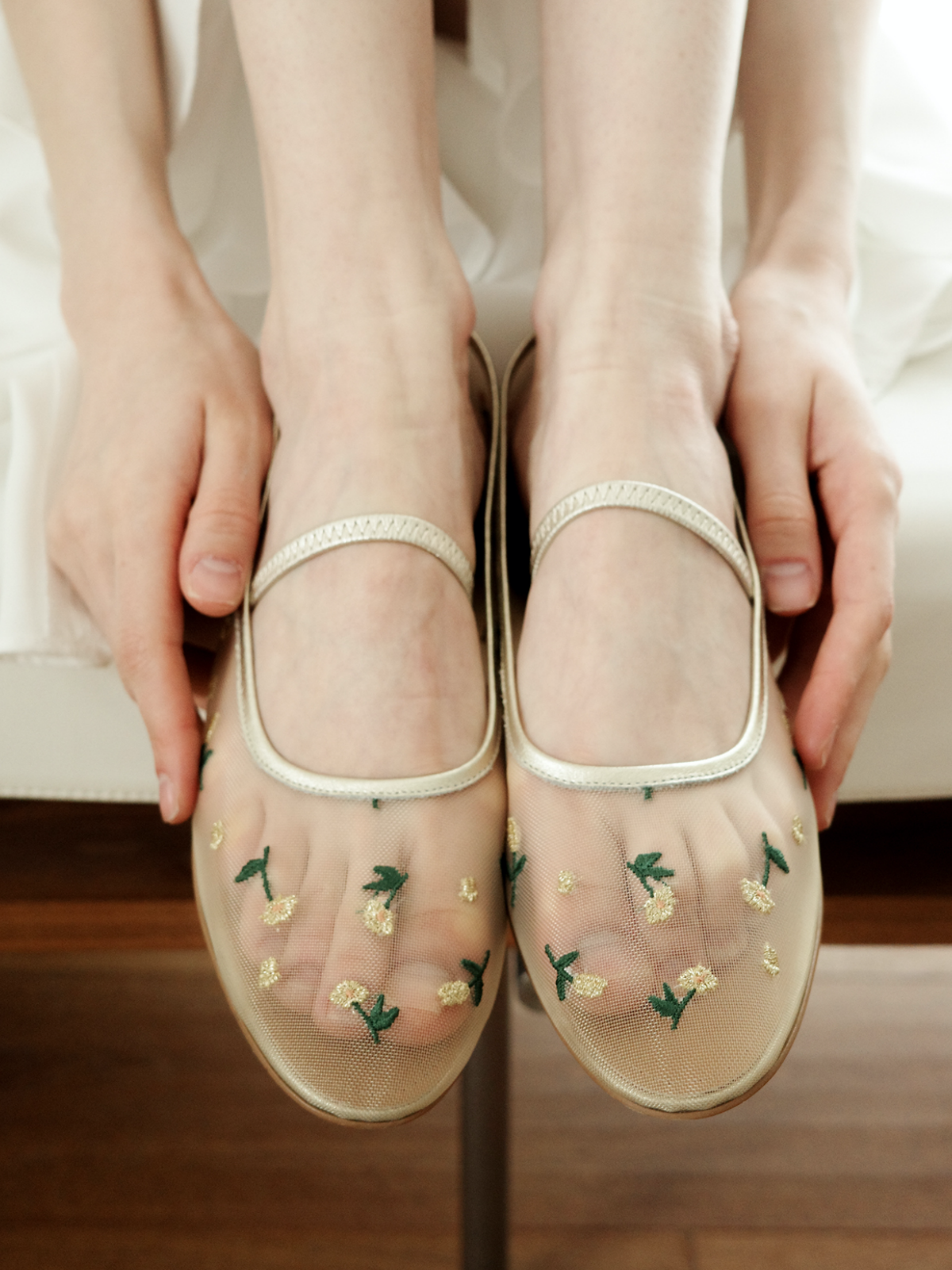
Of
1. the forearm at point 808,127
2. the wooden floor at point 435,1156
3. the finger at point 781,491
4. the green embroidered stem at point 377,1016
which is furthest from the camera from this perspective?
the wooden floor at point 435,1156

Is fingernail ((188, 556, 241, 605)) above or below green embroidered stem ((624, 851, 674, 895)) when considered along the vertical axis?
above

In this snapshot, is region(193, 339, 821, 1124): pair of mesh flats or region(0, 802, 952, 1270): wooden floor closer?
region(193, 339, 821, 1124): pair of mesh flats

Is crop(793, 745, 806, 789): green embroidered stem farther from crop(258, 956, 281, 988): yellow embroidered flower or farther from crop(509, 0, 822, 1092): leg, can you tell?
crop(258, 956, 281, 988): yellow embroidered flower

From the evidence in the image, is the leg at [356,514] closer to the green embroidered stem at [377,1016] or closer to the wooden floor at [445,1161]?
the green embroidered stem at [377,1016]

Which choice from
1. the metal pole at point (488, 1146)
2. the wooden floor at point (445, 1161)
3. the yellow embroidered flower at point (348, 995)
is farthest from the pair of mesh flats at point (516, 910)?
the wooden floor at point (445, 1161)

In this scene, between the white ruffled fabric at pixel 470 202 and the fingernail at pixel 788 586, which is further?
the white ruffled fabric at pixel 470 202

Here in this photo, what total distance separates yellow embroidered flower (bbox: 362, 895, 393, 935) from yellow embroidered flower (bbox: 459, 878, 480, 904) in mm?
30

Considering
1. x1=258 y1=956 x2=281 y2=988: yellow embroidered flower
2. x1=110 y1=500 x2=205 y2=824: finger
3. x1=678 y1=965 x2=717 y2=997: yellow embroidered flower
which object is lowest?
x1=258 y1=956 x2=281 y2=988: yellow embroidered flower

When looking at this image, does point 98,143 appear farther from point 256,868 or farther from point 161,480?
point 256,868

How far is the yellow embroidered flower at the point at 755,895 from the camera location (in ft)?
1.27

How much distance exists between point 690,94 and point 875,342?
0.87ft

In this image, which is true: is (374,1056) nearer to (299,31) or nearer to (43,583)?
(43,583)

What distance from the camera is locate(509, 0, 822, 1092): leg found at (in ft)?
1.27

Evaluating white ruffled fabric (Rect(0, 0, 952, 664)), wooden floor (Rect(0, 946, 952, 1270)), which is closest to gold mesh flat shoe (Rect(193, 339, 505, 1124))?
white ruffled fabric (Rect(0, 0, 952, 664))
